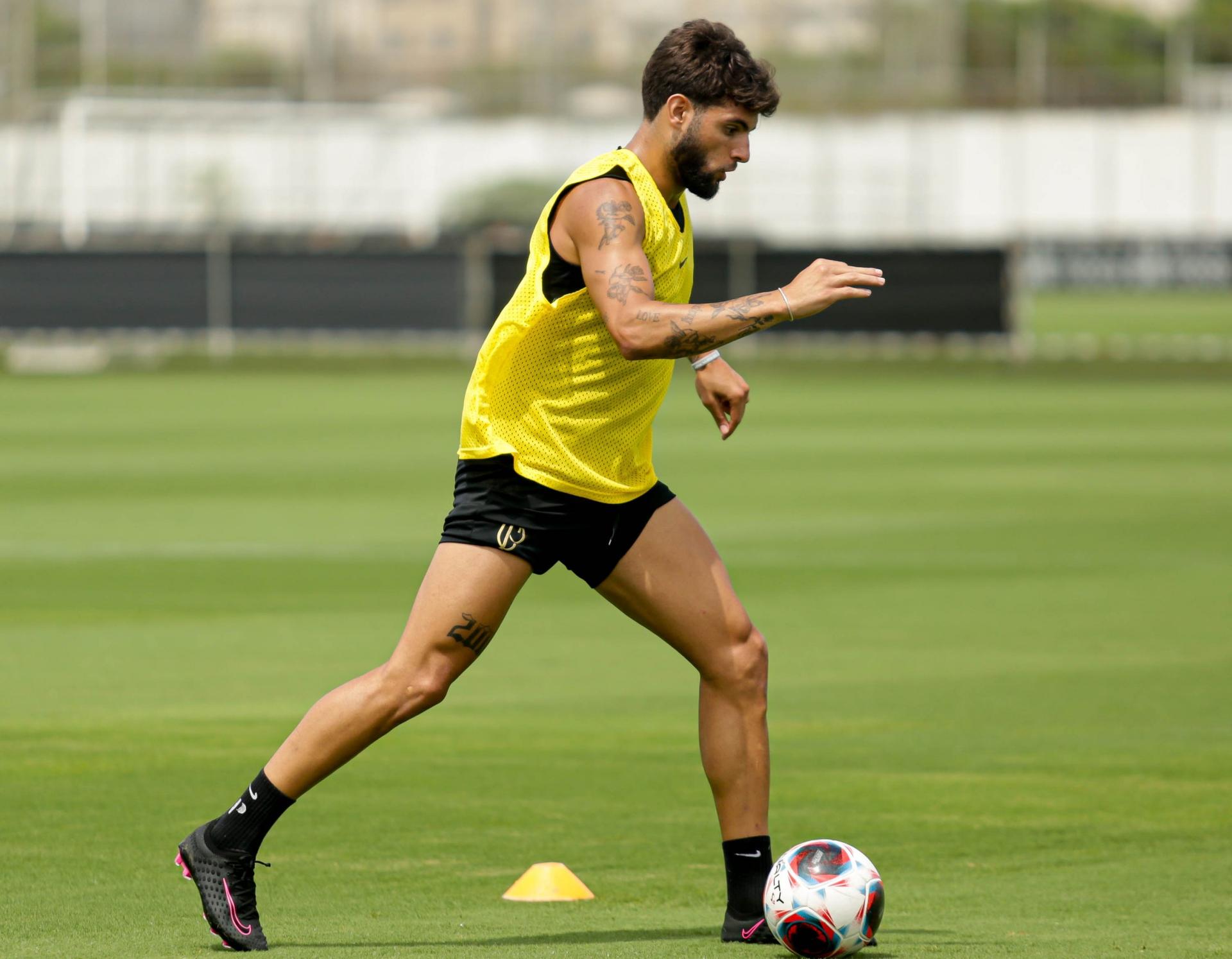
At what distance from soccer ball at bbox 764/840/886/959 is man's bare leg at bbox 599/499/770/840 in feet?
1.25

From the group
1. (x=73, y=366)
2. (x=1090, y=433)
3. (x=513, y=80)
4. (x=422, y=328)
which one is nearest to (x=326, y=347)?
(x=422, y=328)

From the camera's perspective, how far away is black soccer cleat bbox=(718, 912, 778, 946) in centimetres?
566

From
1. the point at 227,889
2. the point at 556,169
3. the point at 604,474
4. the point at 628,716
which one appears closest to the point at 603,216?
the point at 604,474

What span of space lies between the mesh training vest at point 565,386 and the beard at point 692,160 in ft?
0.26

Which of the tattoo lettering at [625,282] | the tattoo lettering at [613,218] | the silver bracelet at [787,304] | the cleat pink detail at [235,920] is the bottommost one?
the cleat pink detail at [235,920]

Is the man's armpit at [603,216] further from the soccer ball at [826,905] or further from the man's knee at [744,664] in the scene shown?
the soccer ball at [826,905]

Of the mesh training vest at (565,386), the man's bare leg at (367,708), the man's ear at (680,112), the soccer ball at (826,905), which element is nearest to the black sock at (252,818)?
the man's bare leg at (367,708)

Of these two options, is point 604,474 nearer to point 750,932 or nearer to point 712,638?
point 712,638

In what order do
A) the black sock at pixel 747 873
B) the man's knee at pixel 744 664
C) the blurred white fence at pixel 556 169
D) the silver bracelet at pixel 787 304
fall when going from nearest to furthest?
1. the silver bracelet at pixel 787 304
2. the black sock at pixel 747 873
3. the man's knee at pixel 744 664
4. the blurred white fence at pixel 556 169

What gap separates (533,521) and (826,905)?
1195mm

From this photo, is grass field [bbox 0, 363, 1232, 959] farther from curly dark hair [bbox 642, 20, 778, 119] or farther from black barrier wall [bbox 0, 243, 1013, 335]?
black barrier wall [bbox 0, 243, 1013, 335]

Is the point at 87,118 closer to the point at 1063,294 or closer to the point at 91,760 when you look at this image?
the point at 1063,294

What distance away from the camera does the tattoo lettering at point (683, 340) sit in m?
5.28

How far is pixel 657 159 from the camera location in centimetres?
558
